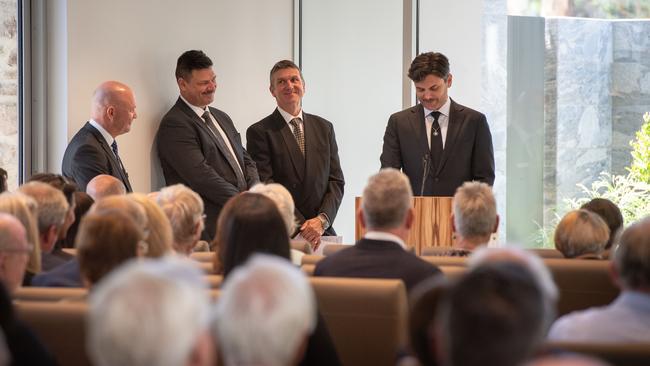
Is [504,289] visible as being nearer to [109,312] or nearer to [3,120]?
[109,312]

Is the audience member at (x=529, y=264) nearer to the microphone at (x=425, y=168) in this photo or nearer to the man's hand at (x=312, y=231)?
the microphone at (x=425, y=168)

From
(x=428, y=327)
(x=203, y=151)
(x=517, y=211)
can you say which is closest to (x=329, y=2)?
(x=203, y=151)

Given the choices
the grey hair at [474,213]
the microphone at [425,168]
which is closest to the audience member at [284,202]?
the grey hair at [474,213]

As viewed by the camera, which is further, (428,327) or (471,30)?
(471,30)

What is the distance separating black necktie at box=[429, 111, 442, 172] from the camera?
738cm

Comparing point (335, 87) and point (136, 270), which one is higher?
point (335, 87)

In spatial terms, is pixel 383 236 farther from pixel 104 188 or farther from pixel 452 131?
pixel 452 131

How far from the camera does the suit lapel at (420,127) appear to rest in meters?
7.42

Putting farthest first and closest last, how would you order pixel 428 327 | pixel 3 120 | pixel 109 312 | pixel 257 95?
pixel 257 95
pixel 3 120
pixel 428 327
pixel 109 312

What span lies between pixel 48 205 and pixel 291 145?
12.1 ft

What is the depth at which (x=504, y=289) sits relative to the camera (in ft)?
6.79

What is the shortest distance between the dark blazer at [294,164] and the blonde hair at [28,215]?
3.84 metres

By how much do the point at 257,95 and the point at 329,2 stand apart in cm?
106

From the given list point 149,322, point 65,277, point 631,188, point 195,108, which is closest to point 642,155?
point 631,188
